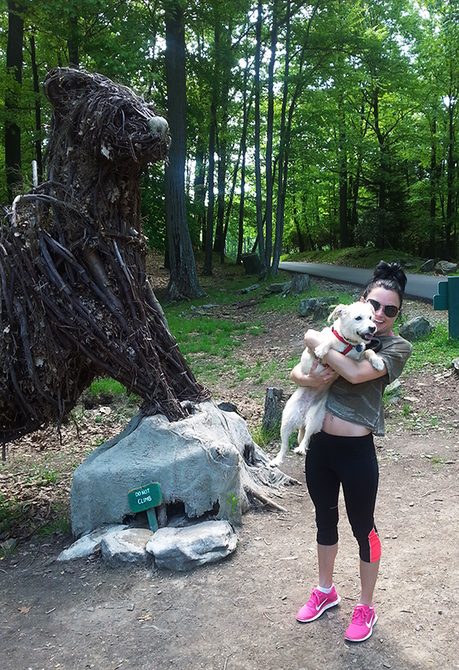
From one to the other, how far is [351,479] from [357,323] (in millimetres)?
807

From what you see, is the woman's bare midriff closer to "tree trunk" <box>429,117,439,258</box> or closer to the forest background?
the forest background

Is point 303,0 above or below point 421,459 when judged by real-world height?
above

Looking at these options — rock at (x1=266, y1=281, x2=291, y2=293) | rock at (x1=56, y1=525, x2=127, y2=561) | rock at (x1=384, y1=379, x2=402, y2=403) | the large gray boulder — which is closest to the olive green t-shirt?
the large gray boulder

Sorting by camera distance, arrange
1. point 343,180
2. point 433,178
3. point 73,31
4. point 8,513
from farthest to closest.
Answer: point 343,180
point 433,178
point 73,31
point 8,513

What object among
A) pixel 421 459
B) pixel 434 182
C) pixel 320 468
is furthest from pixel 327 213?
pixel 320 468

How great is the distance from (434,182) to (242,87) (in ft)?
32.1

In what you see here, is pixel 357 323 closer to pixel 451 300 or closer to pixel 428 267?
pixel 451 300

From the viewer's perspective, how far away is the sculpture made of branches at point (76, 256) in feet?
12.6

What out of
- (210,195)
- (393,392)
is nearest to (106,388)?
(393,392)

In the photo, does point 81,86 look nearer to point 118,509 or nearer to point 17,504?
point 118,509

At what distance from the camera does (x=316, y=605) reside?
3002 millimetres

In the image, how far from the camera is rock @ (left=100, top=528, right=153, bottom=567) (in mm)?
3596

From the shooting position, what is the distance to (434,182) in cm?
2273

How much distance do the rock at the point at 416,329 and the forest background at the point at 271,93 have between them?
5200 mm
